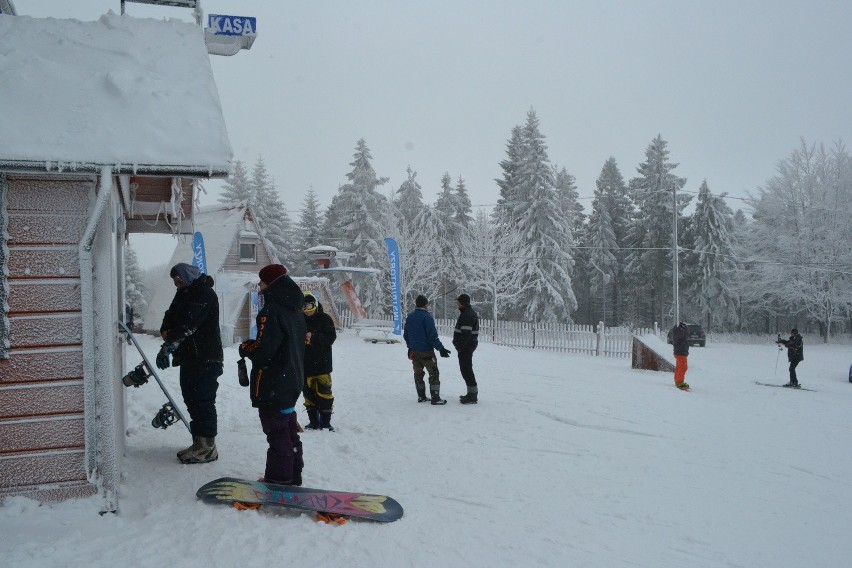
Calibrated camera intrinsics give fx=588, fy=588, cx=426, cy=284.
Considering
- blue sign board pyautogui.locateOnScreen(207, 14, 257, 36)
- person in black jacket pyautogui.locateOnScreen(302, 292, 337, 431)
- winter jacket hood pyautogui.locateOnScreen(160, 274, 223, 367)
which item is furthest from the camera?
person in black jacket pyautogui.locateOnScreen(302, 292, 337, 431)

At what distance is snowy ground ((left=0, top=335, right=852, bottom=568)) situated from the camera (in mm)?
4004

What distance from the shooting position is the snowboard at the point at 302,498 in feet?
14.8

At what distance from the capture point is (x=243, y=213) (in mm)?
24234

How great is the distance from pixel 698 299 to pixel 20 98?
44998 millimetres

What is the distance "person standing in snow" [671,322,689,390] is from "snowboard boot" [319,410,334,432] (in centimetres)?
914

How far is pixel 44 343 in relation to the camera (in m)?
4.39

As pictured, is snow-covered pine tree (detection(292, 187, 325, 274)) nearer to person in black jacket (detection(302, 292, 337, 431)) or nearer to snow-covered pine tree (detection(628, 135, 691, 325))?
snow-covered pine tree (detection(628, 135, 691, 325))

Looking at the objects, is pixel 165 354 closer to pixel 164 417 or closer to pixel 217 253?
pixel 164 417

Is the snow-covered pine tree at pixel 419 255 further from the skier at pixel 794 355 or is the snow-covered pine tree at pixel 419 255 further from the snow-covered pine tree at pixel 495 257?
the skier at pixel 794 355

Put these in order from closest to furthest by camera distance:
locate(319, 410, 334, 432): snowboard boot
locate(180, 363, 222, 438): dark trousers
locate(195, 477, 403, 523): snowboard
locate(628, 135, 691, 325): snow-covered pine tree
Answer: locate(195, 477, 403, 523): snowboard < locate(180, 363, 222, 438): dark trousers < locate(319, 410, 334, 432): snowboard boot < locate(628, 135, 691, 325): snow-covered pine tree

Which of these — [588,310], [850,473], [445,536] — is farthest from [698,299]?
[445,536]

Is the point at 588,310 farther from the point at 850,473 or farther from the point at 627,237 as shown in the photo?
the point at 850,473

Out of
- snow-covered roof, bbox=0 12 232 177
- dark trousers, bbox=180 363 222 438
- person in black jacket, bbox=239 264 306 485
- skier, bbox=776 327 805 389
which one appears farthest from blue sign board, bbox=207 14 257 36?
skier, bbox=776 327 805 389

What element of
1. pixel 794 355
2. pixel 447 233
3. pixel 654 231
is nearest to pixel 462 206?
pixel 447 233
